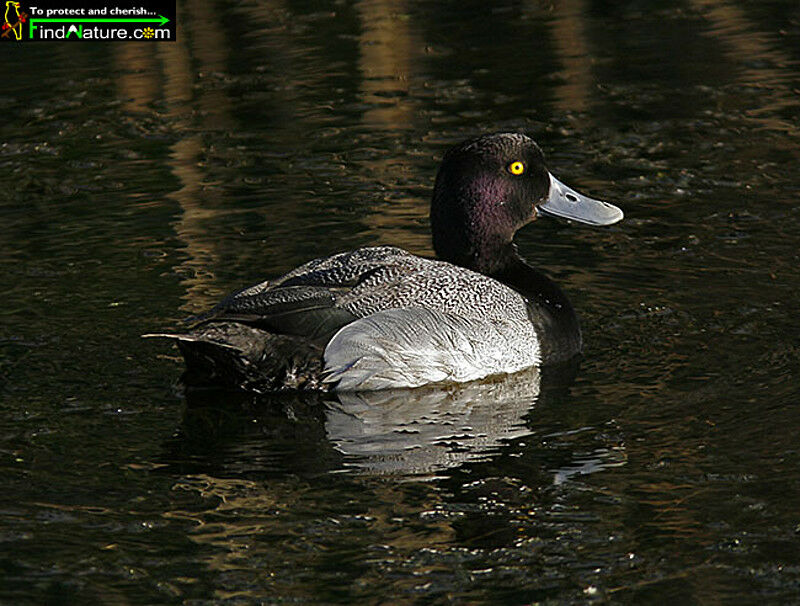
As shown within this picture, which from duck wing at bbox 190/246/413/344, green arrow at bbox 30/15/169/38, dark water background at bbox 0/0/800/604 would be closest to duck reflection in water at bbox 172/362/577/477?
dark water background at bbox 0/0/800/604

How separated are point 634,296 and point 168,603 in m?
4.31

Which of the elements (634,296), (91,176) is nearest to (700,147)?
(634,296)

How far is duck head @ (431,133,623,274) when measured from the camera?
351 inches

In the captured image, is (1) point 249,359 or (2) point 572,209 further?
(2) point 572,209

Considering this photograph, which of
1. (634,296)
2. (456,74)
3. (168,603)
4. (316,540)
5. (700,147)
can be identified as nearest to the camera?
(168,603)

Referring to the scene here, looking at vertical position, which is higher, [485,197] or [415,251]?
[485,197]

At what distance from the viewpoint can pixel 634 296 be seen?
363 inches

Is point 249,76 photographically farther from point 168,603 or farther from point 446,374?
point 168,603

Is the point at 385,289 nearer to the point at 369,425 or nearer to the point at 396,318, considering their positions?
the point at 396,318

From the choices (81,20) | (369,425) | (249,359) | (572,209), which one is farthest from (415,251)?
(81,20)

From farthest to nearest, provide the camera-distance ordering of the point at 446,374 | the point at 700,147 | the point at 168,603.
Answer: the point at 700,147
the point at 446,374
the point at 168,603

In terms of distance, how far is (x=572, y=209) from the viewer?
30.6 ft

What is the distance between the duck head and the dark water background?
70 cm

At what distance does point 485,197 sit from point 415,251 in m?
1.32
